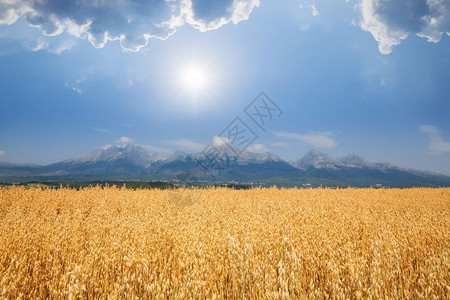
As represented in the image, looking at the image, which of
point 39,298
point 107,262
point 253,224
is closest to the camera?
point 39,298

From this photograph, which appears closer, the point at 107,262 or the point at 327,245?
the point at 107,262

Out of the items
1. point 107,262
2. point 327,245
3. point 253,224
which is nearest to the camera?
point 107,262

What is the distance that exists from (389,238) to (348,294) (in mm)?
2716

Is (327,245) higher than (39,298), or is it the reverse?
(327,245)

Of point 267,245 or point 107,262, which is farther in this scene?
point 267,245

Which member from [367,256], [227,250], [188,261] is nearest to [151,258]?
[188,261]

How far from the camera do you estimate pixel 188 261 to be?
3.35m

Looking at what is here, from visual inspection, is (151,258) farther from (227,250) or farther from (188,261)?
(227,250)

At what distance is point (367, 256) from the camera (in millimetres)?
3832

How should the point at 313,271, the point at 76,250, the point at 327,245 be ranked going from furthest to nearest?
1. the point at 327,245
2. the point at 76,250
3. the point at 313,271

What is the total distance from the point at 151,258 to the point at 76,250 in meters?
1.38

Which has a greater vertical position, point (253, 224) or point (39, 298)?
point (253, 224)

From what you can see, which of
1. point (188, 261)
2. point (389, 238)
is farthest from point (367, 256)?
point (188, 261)

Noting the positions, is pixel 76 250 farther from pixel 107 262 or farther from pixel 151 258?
pixel 151 258
